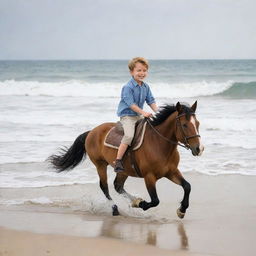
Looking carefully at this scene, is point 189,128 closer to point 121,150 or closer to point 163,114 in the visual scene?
point 163,114

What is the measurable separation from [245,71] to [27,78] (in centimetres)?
1690

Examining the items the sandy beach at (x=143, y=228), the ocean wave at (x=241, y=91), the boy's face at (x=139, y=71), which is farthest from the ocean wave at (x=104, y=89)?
the boy's face at (x=139, y=71)

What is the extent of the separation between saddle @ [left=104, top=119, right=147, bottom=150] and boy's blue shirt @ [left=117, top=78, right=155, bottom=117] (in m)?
0.19

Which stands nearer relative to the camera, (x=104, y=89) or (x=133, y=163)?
(x=133, y=163)

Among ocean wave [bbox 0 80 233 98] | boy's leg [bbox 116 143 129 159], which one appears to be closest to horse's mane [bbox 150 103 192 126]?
boy's leg [bbox 116 143 129 159]

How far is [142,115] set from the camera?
605cm

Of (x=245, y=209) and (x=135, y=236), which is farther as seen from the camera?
(x=245, y=209)

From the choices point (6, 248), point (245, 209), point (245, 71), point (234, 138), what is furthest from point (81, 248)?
point (245, 71)

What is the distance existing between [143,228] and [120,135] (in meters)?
1.18

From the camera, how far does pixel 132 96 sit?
5723mm

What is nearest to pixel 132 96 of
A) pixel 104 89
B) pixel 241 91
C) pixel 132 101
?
pixel 132 101

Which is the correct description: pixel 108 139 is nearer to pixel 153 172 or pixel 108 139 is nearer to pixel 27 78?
pixel 153 172

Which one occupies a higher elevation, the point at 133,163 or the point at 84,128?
the point at 84,128

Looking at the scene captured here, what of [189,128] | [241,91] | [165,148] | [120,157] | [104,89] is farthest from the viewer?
[104,89]
